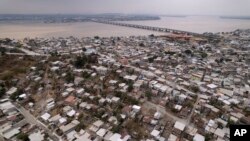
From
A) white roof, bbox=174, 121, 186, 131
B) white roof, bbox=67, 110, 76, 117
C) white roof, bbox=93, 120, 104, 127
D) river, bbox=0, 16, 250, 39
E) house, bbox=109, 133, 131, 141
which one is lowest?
house, bbox=109, 133, 131, 141

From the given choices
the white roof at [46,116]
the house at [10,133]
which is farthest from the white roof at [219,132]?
the house at [10,133]

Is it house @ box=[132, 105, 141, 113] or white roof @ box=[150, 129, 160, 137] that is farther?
house @ box=[132, 105, 141, 113]

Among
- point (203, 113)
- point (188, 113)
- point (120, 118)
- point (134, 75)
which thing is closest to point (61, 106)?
point (120, 118)

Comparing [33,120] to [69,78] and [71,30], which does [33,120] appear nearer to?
[69,78]

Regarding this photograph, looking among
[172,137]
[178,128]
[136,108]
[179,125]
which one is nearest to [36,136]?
[136,108]

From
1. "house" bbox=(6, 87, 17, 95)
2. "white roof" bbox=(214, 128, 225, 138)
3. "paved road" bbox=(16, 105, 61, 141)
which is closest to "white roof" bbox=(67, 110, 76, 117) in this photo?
"paved road" bbox=(16, 105, 61, 141)

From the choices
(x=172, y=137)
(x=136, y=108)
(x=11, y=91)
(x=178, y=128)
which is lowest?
(x=172, y=137)

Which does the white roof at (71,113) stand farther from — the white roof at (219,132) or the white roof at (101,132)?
the white roof at (219,132)

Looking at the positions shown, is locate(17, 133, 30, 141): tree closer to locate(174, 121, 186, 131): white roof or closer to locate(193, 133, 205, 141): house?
locate(174, 121, 186, 131): white roof
